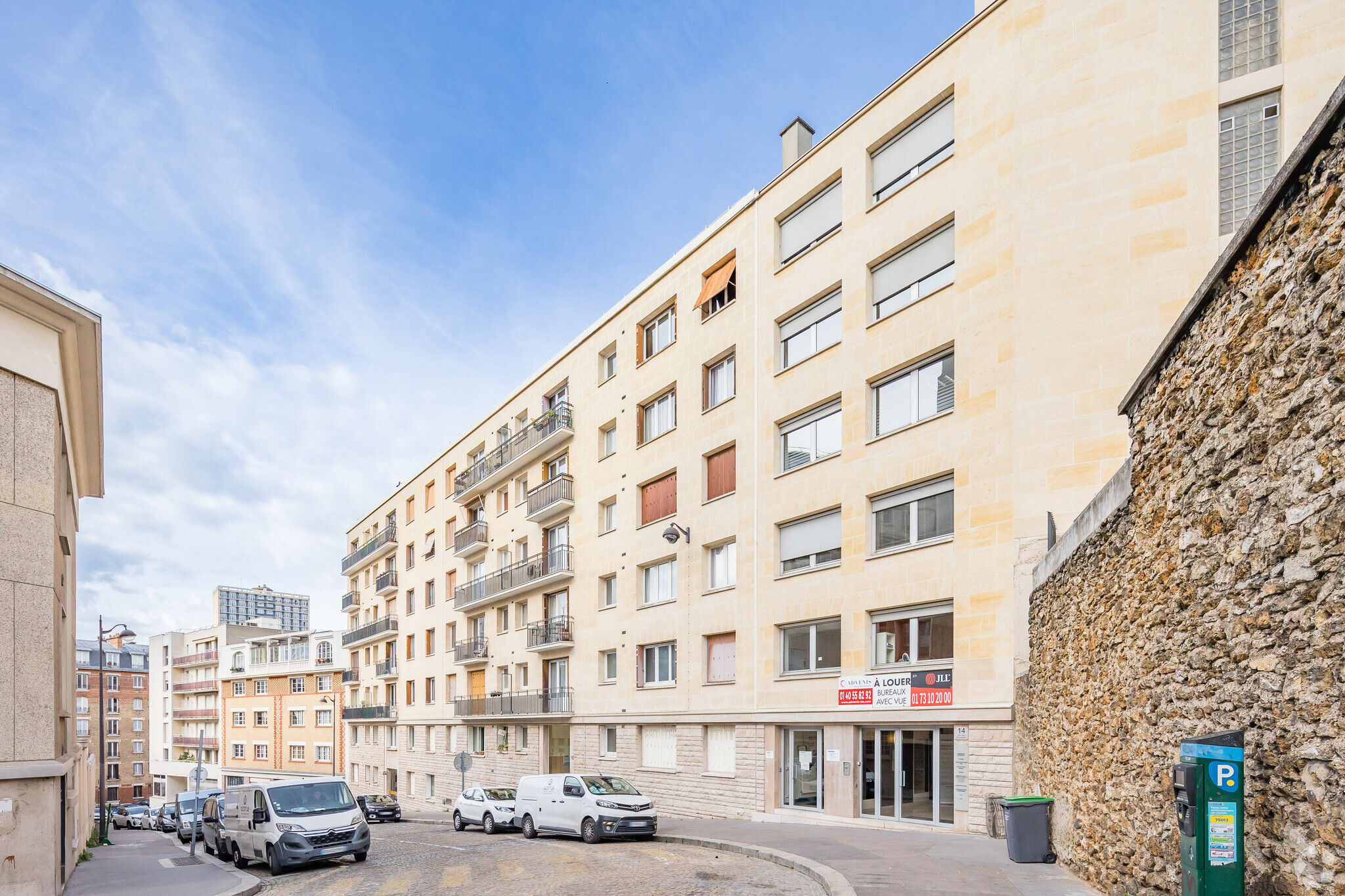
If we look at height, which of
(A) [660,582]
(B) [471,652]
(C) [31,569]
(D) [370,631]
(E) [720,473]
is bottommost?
(D) [370,631]

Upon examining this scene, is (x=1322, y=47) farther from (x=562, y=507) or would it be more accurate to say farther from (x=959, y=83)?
(x=562, y=507)

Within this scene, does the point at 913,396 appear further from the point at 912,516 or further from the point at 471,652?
the point at 471,652

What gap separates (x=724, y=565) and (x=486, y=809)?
337 inches

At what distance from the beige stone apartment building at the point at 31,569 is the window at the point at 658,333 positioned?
58.1 ft

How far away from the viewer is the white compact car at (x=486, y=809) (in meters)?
24.0

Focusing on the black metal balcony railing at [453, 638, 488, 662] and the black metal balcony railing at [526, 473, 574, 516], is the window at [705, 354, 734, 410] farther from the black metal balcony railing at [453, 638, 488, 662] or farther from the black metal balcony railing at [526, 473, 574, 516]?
the black metal balcony railing at [453, 638, 488, 662]

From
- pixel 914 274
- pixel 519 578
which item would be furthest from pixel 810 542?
pixel 519 578

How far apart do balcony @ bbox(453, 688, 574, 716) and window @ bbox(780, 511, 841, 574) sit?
12.5 m

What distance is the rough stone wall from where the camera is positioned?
527 centimetres

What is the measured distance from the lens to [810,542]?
22.9m

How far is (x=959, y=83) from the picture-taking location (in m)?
20.1

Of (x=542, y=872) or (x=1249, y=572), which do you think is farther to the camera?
(x=542, y=872)

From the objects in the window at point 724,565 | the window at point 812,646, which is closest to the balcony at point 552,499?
the window at point 724,565

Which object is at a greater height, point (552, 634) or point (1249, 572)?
point (1249, 572)
